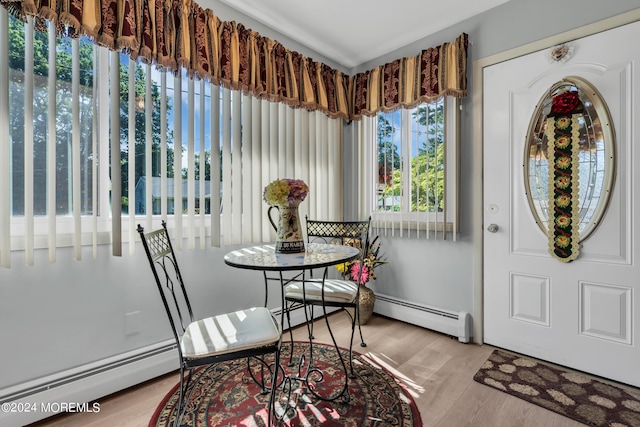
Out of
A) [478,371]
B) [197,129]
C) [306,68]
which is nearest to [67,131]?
[197,129]

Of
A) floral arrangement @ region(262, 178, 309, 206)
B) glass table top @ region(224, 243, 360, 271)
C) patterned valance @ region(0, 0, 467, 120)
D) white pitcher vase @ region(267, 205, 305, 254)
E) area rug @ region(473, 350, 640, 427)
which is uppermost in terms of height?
patterned valance @ region(0, 0, 467, 120)

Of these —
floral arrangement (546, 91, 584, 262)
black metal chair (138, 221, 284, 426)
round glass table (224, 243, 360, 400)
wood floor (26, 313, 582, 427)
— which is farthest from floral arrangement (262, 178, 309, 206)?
floral arrangement (546, 91, 584, 262)

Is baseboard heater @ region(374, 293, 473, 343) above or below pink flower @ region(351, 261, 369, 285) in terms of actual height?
below

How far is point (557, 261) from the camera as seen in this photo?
78.7 inches

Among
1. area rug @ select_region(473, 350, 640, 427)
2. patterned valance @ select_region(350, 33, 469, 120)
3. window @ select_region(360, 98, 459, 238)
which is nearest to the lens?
area rug @ select_region(473, 350, 640, 427)

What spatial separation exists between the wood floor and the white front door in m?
0.45

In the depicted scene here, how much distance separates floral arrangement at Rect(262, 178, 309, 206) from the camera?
68.2 inches

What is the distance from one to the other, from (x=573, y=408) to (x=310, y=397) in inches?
55.9

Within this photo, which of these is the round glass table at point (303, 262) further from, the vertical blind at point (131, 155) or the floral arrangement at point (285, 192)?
the vertical blind at point (131, 155)

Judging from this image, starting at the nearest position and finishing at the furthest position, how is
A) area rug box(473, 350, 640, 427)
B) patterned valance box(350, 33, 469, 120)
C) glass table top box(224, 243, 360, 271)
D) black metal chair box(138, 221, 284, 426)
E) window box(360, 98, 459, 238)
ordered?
black metal chair box(138, 221, 284, 426)
glass table top box(224, 243, 360, 271)
area rug box(473, 350, 640, 427)
patterned valance box(350, 33, 469, 120)
window box(360, 98, 459, 238)

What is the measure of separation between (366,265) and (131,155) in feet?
6.89

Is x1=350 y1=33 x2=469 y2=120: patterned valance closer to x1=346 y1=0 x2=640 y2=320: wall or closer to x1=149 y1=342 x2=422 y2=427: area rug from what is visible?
x1=346 y1=0 x2=640 y2=320: wall

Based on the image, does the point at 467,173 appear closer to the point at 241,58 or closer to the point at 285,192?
the point at 285,192

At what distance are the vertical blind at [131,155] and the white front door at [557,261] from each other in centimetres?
174
